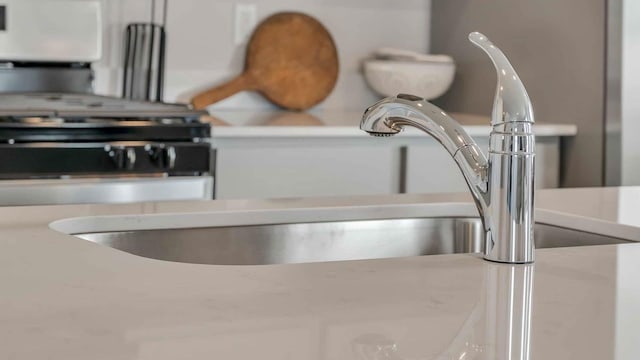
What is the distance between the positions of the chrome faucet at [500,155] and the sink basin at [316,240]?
308mm

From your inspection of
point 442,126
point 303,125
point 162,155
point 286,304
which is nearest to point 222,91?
point 303,125

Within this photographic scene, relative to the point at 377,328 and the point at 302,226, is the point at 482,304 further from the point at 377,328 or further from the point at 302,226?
the point at 302,226

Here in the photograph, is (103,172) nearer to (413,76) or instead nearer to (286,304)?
(413,76)

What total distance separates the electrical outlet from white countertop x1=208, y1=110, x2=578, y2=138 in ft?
0.85

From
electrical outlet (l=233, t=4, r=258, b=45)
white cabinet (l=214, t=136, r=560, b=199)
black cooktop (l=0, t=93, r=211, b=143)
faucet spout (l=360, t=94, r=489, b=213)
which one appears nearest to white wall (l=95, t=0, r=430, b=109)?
electrical outlet (l=233, t=4, r=258, b=45)

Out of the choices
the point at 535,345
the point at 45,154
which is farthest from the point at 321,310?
the point at 45,154

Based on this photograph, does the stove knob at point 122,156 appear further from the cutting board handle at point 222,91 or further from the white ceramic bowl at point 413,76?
the white ceramic bowl at point 413,76

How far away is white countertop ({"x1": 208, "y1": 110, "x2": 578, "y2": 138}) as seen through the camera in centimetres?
237

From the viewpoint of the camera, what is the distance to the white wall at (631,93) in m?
2.41

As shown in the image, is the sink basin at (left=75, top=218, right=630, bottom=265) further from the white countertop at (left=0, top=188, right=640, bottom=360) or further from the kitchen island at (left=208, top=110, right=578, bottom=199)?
the kitchen island at (left=208, top=110, right=578, bottom=199)

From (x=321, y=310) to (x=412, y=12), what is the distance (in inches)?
106

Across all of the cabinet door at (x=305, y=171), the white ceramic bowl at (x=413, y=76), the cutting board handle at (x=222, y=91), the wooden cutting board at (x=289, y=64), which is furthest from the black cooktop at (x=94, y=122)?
the white ceramic bowl at (x=413, y=76)

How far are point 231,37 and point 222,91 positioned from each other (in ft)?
0.66

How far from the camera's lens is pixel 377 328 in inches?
26.3
